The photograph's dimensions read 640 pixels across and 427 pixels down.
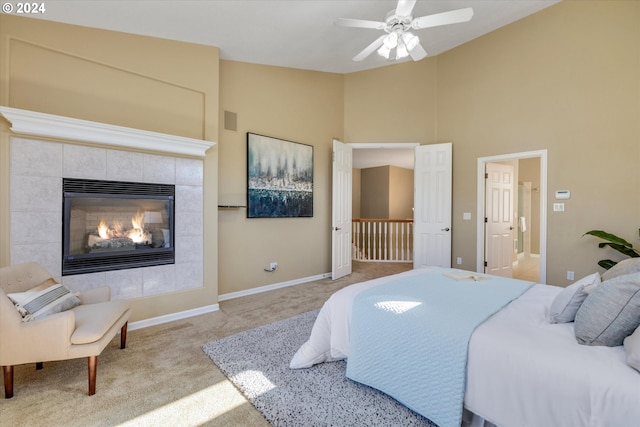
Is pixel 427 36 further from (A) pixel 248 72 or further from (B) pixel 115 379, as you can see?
(B) pixel 115 379

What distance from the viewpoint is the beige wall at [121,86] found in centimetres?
254

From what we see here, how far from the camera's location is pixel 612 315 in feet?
4.33

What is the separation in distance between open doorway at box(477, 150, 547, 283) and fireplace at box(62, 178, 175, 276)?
14.4 feet

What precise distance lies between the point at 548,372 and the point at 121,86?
4018 mm

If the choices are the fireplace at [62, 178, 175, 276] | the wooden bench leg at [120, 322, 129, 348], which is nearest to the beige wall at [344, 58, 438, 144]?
the fireplace at [62, 178, 175, 276]

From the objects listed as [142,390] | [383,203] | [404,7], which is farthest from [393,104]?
[142,390]

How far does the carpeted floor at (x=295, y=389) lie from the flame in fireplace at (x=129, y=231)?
1.39 meters

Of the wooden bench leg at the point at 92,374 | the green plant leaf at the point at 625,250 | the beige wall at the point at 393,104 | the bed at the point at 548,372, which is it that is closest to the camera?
the bed at the point at 548,372

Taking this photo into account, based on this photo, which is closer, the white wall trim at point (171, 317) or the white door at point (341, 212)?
the white wall trim at point (171, 317)

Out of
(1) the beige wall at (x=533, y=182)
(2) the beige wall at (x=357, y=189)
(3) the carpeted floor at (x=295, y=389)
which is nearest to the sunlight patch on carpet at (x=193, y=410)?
(3) the carpeted floor at (x=295, y=389)

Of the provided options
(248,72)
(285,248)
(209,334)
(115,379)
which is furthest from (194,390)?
(248,72)

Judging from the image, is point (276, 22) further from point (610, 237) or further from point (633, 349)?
point (610, 237)

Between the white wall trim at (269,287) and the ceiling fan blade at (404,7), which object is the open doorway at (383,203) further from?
the ceiling fan blade at (404,7)

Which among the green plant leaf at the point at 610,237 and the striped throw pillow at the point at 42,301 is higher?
the green plant leaf at the point at 610,237
